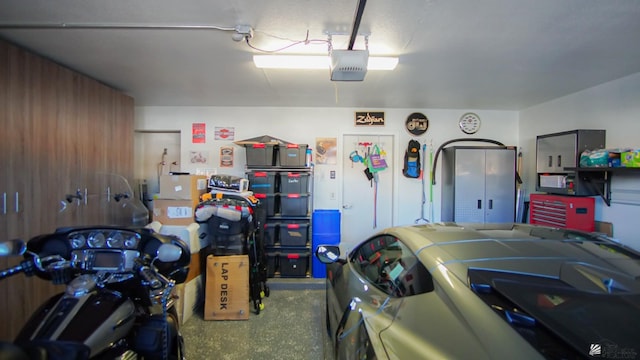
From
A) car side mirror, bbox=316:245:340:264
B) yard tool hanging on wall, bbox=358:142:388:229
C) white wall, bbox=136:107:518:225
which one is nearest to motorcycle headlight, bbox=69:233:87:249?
car side mirror, bbox=316:245:340:264

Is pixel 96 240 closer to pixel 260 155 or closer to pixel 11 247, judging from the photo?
pixel 11 247

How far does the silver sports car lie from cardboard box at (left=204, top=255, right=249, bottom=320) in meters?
1.61

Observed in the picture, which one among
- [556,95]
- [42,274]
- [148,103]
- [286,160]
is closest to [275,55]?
[286,160]

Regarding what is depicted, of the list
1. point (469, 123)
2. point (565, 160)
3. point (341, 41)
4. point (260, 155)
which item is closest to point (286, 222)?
point (260, 155)

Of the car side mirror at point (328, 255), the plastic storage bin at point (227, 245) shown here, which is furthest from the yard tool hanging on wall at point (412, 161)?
the plastic storage bin at point (227, 245)

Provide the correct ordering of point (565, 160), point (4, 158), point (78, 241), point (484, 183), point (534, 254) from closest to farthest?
point (534, 254)
point (78, 241)
point (4, 158)
point (565, 160)
point (484, 183)

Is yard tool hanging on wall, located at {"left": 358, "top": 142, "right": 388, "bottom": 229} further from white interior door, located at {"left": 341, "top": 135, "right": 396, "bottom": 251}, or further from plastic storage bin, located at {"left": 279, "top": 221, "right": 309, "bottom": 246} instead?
plastic storage bin, located at {"left": 279, "top": 221, "right": 309, "bottom": 246}

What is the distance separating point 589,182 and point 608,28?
6.15 feet

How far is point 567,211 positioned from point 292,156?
3.38 metres

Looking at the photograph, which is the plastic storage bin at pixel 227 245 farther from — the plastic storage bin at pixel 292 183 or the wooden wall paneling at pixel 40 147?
the wooden wall paneling at pixel 40 147

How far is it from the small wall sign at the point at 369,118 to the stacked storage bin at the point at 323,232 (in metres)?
1.57

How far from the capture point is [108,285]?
1.22m

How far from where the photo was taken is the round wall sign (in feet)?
13.8

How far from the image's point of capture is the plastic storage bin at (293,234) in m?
3.61
